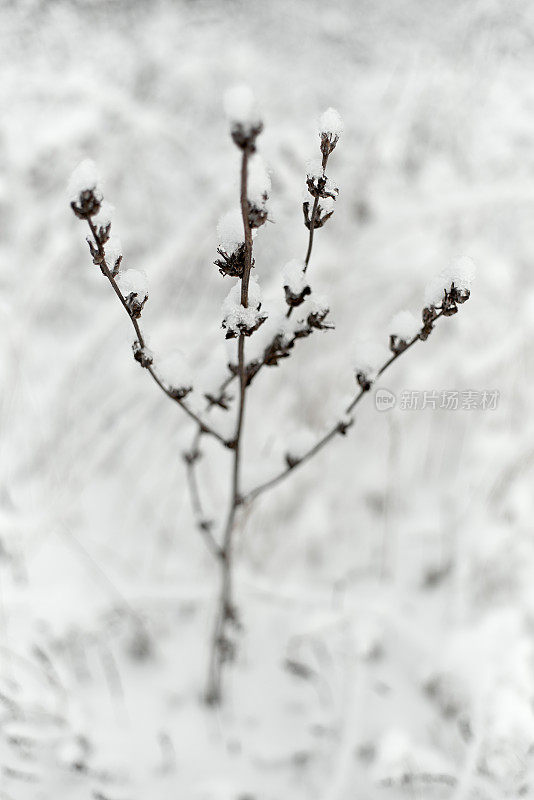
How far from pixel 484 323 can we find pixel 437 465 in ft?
1.53

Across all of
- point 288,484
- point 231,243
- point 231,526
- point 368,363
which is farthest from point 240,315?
point 288,484

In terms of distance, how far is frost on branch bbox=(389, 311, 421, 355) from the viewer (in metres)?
0.53

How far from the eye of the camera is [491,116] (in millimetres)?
1645

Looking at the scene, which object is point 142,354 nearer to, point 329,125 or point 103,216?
point 103,216

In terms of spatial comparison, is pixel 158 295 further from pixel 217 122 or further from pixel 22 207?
pixel 217 122

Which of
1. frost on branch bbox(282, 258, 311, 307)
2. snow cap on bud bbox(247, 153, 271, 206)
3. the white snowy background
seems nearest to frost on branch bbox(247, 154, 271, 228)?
snow cap on bud bbox(247, 153, 271, 206)

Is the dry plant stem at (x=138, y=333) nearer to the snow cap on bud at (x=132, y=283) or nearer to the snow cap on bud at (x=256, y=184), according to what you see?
the snow cap on bud at (x=132, y=283)

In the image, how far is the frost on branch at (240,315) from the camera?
18.2 inches

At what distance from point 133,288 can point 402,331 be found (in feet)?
0.86

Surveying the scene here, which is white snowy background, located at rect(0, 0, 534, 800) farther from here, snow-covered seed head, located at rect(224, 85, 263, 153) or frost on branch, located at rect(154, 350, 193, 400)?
snow-covered seed head, located at rect(224, 85, 263, 153)

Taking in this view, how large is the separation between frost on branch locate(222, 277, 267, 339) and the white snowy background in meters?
0.39

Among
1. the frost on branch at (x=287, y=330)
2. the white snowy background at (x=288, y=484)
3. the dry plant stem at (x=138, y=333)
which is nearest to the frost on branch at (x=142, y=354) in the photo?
the dry plant stem at (x=138, y=333)

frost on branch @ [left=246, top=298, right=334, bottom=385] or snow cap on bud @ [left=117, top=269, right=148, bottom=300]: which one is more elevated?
frost on branch @ [left=246, top=298, right=334, bottom=385]

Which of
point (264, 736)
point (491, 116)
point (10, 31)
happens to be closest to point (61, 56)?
point (10, 31)
